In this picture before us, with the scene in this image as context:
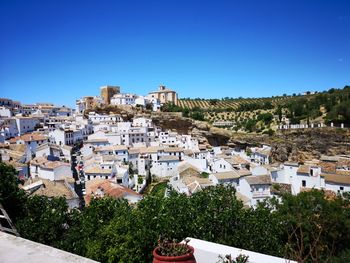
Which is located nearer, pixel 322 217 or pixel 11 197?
pixel 11 197

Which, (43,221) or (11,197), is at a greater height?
(11,197)

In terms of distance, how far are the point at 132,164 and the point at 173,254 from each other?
1669 inches

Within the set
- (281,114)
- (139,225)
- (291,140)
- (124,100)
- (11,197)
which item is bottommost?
(291,140)

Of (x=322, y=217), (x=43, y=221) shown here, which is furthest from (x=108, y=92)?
(x=43, y=221)

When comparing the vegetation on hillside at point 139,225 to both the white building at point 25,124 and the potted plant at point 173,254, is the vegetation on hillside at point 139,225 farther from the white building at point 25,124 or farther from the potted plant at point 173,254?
the white building at point 25,124

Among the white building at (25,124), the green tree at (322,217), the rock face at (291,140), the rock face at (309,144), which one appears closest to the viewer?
the green tree at (322,217)

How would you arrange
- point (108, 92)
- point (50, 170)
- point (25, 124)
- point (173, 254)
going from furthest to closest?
point (108, 92) → point (25, 124) → point (50, 170) → point (173, 254)

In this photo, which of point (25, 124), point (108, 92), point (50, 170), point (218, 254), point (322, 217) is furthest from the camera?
point (108, 92)

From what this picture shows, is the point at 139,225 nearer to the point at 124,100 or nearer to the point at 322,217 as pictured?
the point at 322,217

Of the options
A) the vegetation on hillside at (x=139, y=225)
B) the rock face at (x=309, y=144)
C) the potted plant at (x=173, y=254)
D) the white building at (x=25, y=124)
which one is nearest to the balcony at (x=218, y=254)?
the potted plant at (x=173, y=254)

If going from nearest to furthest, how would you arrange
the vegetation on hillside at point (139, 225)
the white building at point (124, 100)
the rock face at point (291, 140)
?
1. the vegetation on hillside at point (139, 225)
2. the rock face at point (291, 140)
3. the white building at point (124, 100)

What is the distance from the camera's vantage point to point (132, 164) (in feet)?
152

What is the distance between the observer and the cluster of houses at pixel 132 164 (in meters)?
30.7

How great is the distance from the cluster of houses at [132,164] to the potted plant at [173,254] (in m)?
14.8
